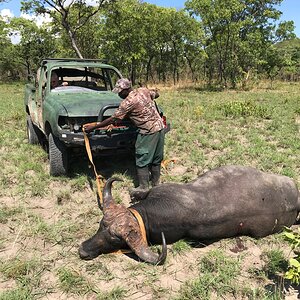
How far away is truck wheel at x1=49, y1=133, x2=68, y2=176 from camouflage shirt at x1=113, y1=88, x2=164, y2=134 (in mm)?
1340

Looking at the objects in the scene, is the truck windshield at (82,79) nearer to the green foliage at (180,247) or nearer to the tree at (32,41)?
the green foliage at (180,247)

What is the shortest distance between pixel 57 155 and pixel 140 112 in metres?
1.70

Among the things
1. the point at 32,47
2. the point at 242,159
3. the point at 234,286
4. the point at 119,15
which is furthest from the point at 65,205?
the point at 32,47

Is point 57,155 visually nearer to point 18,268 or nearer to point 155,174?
point 155,174

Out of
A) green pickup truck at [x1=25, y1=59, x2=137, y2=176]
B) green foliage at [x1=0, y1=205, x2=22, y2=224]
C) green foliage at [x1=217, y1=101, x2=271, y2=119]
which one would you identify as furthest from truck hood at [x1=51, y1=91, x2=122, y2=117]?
green foliage at [x1=217, y1=101, x2=271, y2=119]

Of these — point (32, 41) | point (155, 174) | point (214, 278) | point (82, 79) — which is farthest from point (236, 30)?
point (32, 41)

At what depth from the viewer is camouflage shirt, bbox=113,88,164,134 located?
16.9 feet

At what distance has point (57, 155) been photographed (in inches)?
232

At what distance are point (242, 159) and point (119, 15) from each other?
21.1 metres

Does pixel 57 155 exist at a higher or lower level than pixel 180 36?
lower

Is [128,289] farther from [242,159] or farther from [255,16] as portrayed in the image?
[255,16]

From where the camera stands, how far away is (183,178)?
6.13 metres

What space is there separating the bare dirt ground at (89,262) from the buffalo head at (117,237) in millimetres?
195

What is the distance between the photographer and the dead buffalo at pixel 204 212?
11.6 feet
